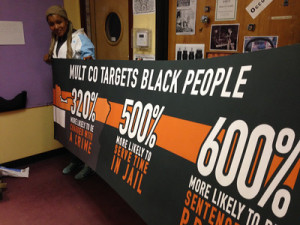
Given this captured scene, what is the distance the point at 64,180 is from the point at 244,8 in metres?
2.07

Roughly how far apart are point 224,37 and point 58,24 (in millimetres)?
1358

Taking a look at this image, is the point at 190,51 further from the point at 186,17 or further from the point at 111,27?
the point at 111,27

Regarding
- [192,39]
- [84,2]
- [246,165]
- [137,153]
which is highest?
[84,2]

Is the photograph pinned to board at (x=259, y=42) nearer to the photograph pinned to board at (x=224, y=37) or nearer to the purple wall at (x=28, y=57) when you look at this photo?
the photograph pinned to board at (x=224, y=37)

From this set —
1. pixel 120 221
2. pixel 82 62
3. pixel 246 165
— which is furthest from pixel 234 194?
pixel 82 62

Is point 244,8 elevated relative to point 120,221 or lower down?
elevated

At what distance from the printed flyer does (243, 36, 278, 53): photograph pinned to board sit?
0.89 metres

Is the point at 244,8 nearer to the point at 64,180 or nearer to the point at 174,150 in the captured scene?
the point at 174,150

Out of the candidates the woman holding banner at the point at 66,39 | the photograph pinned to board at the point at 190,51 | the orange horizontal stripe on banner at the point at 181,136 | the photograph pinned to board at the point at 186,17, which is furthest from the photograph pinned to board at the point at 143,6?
the orange horizontal stripe on banner at the point at 181,136

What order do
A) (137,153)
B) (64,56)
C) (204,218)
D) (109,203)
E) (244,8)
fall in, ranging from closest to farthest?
(204,218) < (137,153) < (244,8) < (109,203) < (64,56)

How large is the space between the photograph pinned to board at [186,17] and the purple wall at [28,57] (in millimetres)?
1316

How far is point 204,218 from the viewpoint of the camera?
85cm

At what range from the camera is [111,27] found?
9.03 feet

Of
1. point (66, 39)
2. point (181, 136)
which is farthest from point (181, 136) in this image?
point (66, 39)
